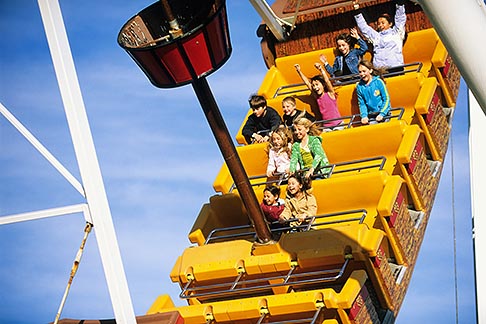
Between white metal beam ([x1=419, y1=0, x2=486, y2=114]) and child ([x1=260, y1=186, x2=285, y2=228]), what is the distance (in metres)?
4.72

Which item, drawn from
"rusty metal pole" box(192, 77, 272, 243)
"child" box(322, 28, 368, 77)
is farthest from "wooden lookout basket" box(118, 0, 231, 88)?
"child" box(322, 28, 368, 77)

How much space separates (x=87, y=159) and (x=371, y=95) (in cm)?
459

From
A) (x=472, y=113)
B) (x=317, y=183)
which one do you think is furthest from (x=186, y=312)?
(x=472, y=113)

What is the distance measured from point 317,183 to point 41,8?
405 centimetres

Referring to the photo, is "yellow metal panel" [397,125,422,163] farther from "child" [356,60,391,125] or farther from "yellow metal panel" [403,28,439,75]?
"yellow metal panel" [403,28,439,75]

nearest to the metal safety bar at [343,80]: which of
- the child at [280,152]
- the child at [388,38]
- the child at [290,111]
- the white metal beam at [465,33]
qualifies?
the child at [388,38]

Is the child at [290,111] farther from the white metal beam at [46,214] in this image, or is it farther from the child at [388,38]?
the white metal beam at [46,214]

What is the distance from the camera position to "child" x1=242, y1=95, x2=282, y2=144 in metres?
11.4

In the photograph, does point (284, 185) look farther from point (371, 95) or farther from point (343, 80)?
point (343, 80)

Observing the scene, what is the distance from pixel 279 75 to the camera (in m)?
12.8

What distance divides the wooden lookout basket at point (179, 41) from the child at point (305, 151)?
7.93 ft

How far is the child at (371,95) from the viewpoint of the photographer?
11.1 meters

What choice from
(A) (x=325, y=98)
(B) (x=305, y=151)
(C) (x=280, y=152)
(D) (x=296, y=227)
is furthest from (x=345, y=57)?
(D) (x=296, y=227)

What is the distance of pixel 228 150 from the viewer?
9000 millimetres
